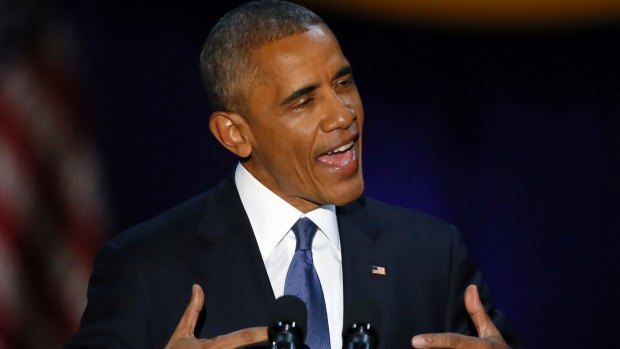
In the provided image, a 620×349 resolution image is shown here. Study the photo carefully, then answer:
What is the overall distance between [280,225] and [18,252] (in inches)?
42.1

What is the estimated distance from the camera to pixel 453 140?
13.5 feet

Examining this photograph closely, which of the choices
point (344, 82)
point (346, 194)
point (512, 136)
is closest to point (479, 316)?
point (346, 194)

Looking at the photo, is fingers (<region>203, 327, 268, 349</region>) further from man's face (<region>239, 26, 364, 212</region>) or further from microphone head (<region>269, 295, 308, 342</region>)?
man's face (<region>239, 26, 364, 212</region>)

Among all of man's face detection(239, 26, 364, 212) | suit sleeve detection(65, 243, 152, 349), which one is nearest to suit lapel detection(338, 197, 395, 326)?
man's face detection(239, 26, 364, 212)

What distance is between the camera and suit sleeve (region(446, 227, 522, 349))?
2576 mm

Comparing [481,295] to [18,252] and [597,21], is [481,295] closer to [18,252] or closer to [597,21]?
[18,252]

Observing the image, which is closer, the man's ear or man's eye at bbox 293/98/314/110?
man's eye at bbox 293/98/314/110

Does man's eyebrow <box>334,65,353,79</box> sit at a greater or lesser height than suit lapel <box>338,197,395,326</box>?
greater

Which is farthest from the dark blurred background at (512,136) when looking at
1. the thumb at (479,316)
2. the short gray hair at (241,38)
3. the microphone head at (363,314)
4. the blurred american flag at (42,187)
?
the microphone head at (363,314)

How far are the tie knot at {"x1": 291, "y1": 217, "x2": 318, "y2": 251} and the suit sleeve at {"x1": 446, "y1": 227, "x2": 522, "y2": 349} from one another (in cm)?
36

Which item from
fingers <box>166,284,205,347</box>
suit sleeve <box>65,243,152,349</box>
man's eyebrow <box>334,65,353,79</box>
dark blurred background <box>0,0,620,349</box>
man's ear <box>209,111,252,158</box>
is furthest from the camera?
dark blurred background <box>0,0,620,349</box>

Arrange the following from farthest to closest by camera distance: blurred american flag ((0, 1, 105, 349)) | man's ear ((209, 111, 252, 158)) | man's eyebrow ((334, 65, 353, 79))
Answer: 1. blurred american flag ((0, 1, 105, 349))
2. man's ear ((209, 111, 252, 158))
3. man's eyebrow ((334, 65, 353, 79))

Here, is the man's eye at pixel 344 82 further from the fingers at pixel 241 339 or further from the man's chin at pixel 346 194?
the fingers at pixel 241 339

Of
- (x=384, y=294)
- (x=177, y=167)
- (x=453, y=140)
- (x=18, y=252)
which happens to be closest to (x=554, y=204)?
(x=453, y=140)
